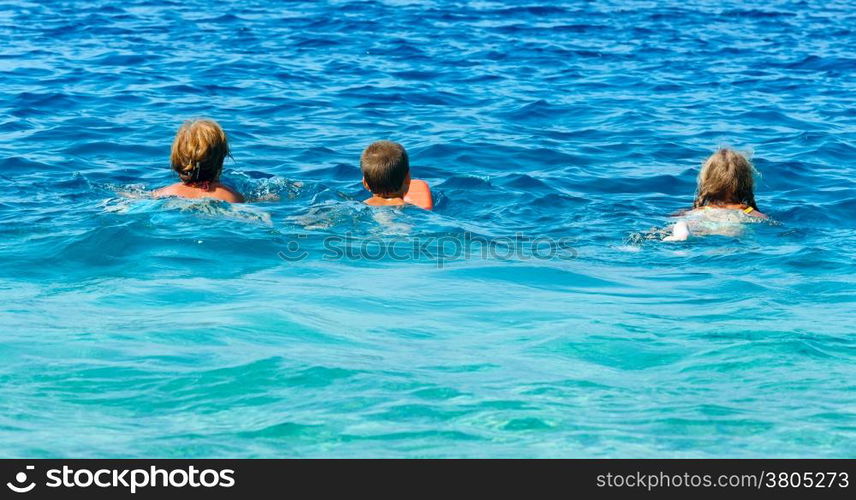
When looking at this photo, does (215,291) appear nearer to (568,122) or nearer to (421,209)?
(421,209)

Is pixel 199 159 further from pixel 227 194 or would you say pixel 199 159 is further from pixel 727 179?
pixel 727 179

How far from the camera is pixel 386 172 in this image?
8.48 meters

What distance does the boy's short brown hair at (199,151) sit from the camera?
8.25 meters

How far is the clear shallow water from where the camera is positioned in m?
4.63

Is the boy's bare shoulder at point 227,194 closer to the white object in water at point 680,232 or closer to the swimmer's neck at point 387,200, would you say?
the swimmer's neck at point 387,200

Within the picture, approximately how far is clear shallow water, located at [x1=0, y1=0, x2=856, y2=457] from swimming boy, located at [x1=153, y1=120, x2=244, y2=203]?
0.35 m

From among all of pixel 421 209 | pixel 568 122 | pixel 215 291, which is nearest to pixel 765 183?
pixel 568 122

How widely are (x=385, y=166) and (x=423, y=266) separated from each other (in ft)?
4.48

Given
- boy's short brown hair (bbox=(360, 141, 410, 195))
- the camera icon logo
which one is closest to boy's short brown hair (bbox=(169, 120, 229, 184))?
boy's short brown hair (bbox=(360, 141, 410, 195))

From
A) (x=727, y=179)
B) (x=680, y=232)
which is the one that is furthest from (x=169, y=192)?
(x=727, y=179)

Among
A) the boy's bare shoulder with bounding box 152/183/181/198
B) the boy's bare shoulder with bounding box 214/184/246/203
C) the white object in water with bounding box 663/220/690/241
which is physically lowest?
the white object in water with bounding box 663/220/690/241

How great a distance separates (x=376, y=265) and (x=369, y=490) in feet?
11.9

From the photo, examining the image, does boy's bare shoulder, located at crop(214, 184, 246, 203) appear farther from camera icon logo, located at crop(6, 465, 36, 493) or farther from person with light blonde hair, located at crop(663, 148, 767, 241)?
camera icon logo, located at crop(6, 465, 36, 493)

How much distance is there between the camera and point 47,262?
7180 mm
